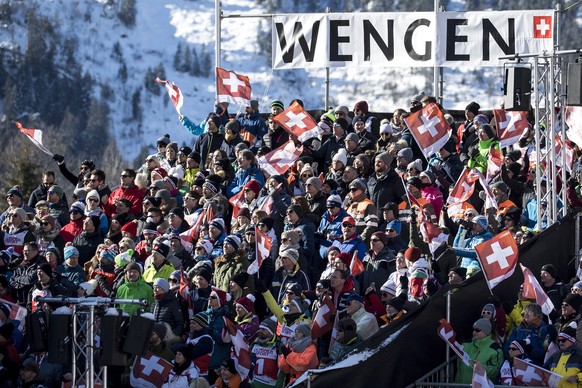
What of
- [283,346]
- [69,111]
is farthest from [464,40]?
[69,111]

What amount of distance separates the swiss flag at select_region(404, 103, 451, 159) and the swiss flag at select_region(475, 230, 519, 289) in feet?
17.1

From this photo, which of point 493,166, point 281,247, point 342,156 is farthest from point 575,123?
point 281,247

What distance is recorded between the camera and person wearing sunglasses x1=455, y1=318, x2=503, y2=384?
1831cm

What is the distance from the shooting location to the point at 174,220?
23.5 meters

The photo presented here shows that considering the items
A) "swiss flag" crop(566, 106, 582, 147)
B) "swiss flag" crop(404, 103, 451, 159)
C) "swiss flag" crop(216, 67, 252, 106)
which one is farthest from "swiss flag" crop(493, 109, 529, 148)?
"swiss flag" crop(216, 67, 252, 106)

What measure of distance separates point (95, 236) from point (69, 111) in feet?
461

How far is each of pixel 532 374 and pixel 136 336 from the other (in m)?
4.22

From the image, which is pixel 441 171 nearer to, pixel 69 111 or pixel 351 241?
pixel 351 241

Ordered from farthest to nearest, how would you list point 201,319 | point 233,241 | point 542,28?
point 542,28
point 233,241
point 201,319

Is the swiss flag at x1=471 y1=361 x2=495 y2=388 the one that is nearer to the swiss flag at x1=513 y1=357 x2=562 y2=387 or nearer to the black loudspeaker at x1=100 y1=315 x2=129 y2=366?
the swiss flag at x1=513 y1=357 x2=562 y2=387

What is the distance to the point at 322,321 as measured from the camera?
1917cm

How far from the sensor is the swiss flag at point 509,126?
82.9ft

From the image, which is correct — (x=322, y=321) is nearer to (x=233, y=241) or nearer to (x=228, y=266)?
(x=228, y=266)

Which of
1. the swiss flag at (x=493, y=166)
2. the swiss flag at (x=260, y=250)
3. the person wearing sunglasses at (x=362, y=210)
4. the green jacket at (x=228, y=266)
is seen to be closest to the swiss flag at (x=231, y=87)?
the person wearing sunglasses at (x=362, y=210)
